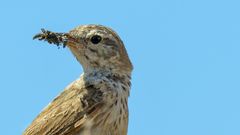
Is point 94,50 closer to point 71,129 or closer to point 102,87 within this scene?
point 102,87

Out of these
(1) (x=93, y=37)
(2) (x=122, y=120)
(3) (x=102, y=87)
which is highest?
(1) (x=93, y=37)

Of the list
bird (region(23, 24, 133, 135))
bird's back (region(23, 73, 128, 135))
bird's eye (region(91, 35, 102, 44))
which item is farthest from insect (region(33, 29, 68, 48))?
bird's back (region(23, 73, 128, 135))

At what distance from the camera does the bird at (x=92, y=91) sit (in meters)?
9.92

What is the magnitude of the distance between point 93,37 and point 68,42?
39 cm

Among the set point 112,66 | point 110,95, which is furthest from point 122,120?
point 112,66

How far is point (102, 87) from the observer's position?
1030cm

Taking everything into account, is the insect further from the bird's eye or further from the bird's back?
the bird's back

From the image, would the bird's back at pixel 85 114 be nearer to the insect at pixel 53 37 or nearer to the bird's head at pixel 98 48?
the bird's head at pixel 98 48

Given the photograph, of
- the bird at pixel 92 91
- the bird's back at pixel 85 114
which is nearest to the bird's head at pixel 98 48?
the bird at pixel 92 91

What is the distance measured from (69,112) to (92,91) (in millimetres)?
481

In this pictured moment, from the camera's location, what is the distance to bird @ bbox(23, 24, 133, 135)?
992 cm

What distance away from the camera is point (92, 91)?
1030cm

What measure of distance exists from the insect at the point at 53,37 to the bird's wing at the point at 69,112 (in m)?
0.70

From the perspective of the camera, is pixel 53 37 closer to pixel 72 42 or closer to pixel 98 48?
pixel 72 42
